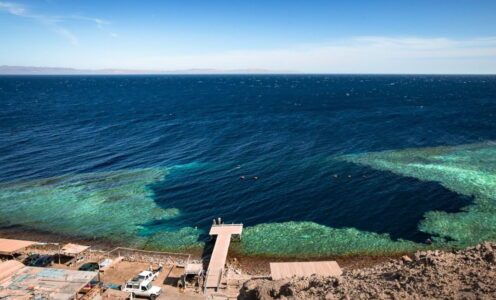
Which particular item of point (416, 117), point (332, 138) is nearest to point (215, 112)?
point (332, 138)

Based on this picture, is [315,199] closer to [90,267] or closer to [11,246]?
[90,267]

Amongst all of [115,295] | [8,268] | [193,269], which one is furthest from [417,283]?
[8,268]

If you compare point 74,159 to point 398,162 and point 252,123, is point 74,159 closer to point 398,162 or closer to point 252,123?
point 252,123

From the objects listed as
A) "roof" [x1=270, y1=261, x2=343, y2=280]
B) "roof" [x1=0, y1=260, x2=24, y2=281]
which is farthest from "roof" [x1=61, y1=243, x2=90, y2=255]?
"roof" [x1=270, y1=261, x2=343, y2=280]

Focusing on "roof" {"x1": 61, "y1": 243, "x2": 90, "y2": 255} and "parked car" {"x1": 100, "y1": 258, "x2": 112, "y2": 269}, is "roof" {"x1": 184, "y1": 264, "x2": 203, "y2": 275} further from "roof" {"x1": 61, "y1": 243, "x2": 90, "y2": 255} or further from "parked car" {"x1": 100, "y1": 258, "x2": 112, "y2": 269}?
"roof" {"x1": 61, "y1": 243, "x2": 90, "y2": 255}

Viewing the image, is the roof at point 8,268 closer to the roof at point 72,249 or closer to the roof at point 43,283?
the roof at point 43,283

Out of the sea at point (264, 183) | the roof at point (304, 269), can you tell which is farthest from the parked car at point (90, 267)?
the roof at point (304, 269)
